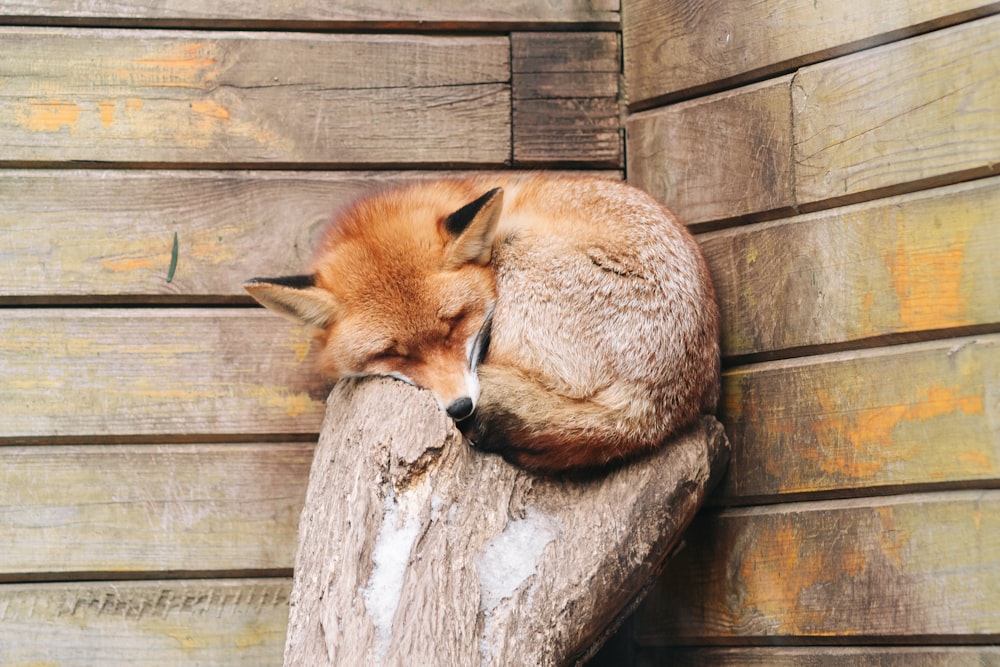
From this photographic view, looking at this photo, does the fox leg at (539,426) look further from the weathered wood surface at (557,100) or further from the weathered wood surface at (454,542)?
the weathered wood surface at (557,100)

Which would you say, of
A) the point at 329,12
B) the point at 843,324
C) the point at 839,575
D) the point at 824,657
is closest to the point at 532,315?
the point at 843,324

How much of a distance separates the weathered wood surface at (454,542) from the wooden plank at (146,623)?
0.72m

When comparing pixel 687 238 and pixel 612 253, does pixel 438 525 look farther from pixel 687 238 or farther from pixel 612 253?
pixel 687 238

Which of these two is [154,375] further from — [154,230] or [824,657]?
[824,657]

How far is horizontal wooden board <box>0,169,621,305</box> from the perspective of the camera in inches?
108

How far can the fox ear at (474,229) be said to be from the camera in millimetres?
2256

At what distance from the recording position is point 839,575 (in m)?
2.30

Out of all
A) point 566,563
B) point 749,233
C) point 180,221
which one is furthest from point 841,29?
point 180,221

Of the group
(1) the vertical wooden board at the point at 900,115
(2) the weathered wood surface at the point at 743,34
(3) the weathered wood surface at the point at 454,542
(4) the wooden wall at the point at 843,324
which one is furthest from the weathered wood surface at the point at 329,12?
(3) the weathered wood surface at the point at 454,542

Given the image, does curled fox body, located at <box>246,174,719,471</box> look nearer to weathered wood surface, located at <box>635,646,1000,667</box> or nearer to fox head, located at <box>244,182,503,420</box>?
fox head, located at <box>244,182,503,420</box>

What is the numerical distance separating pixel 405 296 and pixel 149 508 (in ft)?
3.76

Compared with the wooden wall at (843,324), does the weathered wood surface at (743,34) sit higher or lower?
higher

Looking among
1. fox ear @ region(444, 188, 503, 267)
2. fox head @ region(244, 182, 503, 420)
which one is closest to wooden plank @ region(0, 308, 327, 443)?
fox head @ region(244, 182, 503, 420)

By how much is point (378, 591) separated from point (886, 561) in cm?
133
